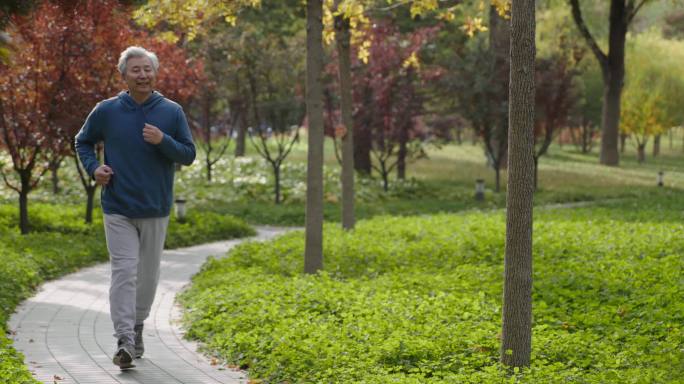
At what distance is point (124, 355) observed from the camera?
6.15 m

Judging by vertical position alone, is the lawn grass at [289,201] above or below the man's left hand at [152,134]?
below

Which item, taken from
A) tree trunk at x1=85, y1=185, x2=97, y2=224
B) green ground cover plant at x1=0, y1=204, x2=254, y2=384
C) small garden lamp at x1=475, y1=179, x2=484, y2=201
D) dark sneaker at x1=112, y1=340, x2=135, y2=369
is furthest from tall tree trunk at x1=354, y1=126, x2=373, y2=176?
dark sneaker at x1=112, y1=340, x2=135, y2=369

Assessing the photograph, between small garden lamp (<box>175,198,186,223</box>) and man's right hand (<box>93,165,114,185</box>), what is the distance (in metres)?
10.8

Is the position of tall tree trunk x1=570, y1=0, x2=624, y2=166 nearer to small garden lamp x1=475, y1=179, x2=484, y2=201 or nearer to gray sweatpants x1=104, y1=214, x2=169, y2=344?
small garden lamp x1=475, y1=179, x2=484, y2=201

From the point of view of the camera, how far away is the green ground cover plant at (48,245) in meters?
7.70

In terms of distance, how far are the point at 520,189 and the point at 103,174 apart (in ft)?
9.02

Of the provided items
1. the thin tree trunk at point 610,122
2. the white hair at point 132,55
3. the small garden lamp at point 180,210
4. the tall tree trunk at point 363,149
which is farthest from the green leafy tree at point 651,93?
the white hair at point 132,55

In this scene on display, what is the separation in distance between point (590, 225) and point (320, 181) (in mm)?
6298

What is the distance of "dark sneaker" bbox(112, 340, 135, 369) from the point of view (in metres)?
6.15

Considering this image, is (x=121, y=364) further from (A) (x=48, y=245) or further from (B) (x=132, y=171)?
(A) (x=48, y=245)

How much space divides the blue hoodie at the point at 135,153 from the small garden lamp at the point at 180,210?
10600mm

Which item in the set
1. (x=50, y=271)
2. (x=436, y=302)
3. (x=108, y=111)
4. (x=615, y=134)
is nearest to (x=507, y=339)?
(x=436, y=302)

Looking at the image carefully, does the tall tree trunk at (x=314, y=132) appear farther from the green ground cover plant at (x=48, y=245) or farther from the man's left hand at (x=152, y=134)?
the man's left hand at (x=152, y=134)

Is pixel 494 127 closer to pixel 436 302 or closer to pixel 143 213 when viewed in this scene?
pixel 436 302
